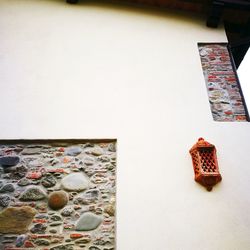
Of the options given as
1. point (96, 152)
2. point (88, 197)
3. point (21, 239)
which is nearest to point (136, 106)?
point (96, 152)

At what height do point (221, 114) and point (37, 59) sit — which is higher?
point (37, 59)

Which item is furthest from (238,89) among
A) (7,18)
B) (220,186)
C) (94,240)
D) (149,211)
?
(7,18)

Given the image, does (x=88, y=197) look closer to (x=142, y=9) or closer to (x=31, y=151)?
(x=31, y=151)

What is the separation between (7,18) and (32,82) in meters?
1.27

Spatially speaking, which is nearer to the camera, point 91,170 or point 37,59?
point 91,170

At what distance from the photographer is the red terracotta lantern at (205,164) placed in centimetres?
255

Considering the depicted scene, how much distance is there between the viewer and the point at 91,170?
8.95ft

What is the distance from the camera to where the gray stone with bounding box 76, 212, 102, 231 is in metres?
2.42

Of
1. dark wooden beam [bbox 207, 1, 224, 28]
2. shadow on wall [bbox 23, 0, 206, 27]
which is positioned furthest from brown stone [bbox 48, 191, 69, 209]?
dark wooden beam [bbox 207, 1, 224, 28]

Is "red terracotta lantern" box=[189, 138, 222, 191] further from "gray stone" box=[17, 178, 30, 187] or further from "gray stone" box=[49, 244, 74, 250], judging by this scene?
"gray stone" box=[17, 178, 30, 187]

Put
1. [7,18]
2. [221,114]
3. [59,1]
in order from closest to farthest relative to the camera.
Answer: [221,114]
[7,18]
[59,1]

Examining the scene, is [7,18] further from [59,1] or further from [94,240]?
[94,240]

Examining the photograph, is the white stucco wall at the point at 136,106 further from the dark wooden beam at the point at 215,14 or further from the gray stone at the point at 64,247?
the gray stone at the point at 64,247

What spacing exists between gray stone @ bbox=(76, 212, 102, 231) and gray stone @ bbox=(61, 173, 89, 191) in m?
0.27
